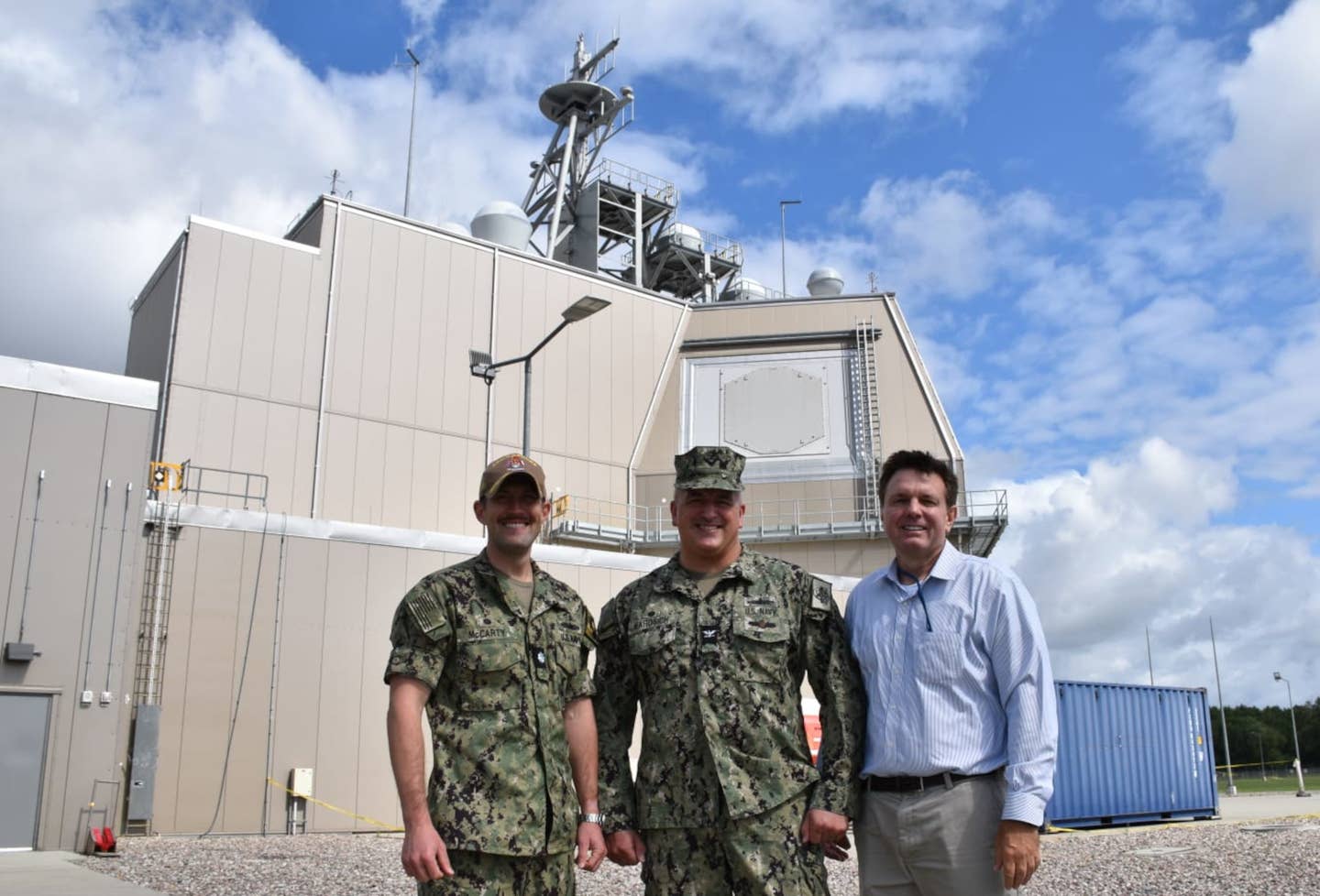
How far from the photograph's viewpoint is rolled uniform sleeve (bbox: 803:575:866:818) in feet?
11.8

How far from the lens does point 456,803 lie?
346 cm

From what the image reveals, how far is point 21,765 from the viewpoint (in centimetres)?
1170

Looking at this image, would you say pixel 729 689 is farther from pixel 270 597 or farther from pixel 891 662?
pixel 270 597

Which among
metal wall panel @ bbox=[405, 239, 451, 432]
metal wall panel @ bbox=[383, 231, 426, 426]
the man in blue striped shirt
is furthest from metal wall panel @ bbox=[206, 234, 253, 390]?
the man in blue striped shirt

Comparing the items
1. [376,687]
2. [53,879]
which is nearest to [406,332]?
[376,687]

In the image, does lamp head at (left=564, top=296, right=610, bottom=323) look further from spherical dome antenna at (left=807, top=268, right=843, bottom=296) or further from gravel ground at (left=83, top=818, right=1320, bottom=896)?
spherical dome antenna at (left=807, top=268, right=843, bottom=296)

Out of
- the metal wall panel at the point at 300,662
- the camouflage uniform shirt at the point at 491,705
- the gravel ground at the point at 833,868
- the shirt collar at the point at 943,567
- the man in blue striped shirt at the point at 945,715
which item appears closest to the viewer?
the man in blue striped shirt at the point at 945,715

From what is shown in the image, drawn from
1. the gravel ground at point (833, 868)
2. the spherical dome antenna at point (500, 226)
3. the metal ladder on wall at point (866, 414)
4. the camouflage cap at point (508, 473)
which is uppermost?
the spherical dome antenna at point (500, 226)

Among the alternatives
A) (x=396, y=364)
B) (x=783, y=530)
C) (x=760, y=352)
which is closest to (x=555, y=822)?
(x=396, y=364)

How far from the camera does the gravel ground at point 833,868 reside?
8.77 m

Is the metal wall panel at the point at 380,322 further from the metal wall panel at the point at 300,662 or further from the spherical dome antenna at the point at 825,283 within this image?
the spherical dome antenna at the point at 825,283

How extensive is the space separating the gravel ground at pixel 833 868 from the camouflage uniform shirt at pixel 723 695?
551 centimetres

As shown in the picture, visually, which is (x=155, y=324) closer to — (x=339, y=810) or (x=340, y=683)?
(x=340, y=683)

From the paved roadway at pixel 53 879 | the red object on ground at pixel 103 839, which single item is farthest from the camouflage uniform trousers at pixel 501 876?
the red object on ground at pixel 103 839
